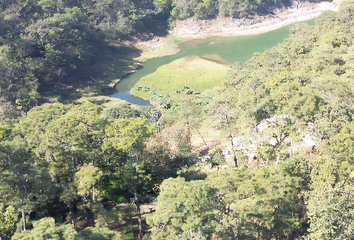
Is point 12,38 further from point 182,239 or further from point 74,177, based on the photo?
point 182,239

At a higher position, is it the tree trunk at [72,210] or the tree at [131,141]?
the tree at [131,141]

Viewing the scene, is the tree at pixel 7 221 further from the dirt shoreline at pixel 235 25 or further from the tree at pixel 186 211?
the dirt shoreline at pixel 235 25

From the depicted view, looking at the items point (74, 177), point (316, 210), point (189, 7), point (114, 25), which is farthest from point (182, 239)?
point (189, 7)

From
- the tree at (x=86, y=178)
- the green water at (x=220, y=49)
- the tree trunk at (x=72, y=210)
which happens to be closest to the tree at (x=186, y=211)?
the tree at (x=86, y=178)

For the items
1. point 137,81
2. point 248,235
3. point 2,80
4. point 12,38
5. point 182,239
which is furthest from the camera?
point 137,81

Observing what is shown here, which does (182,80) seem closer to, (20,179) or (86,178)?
(86,178)

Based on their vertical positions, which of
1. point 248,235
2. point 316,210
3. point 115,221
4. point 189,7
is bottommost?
point 115,221

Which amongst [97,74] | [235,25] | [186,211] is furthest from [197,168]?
[235,25]
